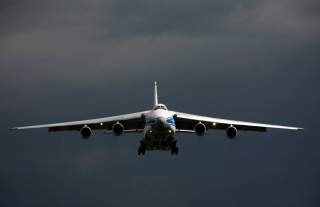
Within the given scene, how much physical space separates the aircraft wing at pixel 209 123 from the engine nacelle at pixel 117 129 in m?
3.35

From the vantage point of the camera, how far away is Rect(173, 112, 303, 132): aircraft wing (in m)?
55.1

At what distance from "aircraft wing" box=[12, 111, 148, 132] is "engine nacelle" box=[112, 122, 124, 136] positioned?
43.7 inches

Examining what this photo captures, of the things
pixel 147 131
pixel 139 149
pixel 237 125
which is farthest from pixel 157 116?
pixel 237 125

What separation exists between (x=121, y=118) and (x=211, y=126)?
6264mm

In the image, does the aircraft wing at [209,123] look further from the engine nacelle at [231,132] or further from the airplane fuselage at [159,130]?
the airplane fuselage at [159,130]

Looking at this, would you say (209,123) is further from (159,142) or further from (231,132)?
(159,142)

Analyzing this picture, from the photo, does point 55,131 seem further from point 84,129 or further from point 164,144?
point 164,144

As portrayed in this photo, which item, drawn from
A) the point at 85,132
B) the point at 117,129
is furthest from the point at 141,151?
the point at 85,132

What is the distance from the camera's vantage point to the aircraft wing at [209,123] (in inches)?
2169

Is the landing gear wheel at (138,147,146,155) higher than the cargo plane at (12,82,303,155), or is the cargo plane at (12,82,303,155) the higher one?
the cargo plane at (12,82,303,155)

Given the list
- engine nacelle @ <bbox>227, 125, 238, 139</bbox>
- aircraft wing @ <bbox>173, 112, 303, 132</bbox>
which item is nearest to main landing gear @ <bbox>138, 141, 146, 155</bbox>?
aircraft wing @ <bbox>173, 112, 303, 132</bbox>

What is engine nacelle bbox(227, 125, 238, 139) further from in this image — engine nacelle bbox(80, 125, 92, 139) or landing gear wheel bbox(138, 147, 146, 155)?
engine nacelle bbox(80, 125, 92, 139)

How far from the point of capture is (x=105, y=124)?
56719mm

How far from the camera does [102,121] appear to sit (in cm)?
5588
